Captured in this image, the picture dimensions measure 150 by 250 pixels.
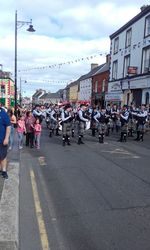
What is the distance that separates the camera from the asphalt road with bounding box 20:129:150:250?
16.2 feet

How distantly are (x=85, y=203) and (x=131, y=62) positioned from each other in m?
28.3

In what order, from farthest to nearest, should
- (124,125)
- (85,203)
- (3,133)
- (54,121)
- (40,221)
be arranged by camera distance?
(54,121)
(124,125)
(3,133)
(85,203)
(40,221)

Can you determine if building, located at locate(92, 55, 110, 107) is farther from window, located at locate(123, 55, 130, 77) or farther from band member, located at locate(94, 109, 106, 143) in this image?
band member, located at locate(94, 109, 106, 143)

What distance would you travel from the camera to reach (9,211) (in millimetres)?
5793

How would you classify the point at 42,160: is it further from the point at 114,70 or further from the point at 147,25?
the point at 114,70

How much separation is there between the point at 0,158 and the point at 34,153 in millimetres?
4717

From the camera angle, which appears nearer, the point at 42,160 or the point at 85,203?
the point at 85,203

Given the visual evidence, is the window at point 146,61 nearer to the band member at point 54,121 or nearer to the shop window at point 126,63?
the shop window at point 126,63

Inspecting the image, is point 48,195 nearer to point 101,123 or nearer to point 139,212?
point 139,212

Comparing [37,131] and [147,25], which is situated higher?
[147,25]

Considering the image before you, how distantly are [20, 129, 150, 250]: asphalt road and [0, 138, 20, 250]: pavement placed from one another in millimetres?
131

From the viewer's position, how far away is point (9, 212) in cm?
575

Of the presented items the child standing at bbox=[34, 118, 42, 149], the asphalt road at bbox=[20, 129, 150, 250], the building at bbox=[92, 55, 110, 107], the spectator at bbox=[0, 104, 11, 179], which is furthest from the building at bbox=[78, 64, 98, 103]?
the spectator at bbox=[0, 104, 11, 179]

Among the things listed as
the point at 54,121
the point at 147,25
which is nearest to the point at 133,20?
the point at 147,25
